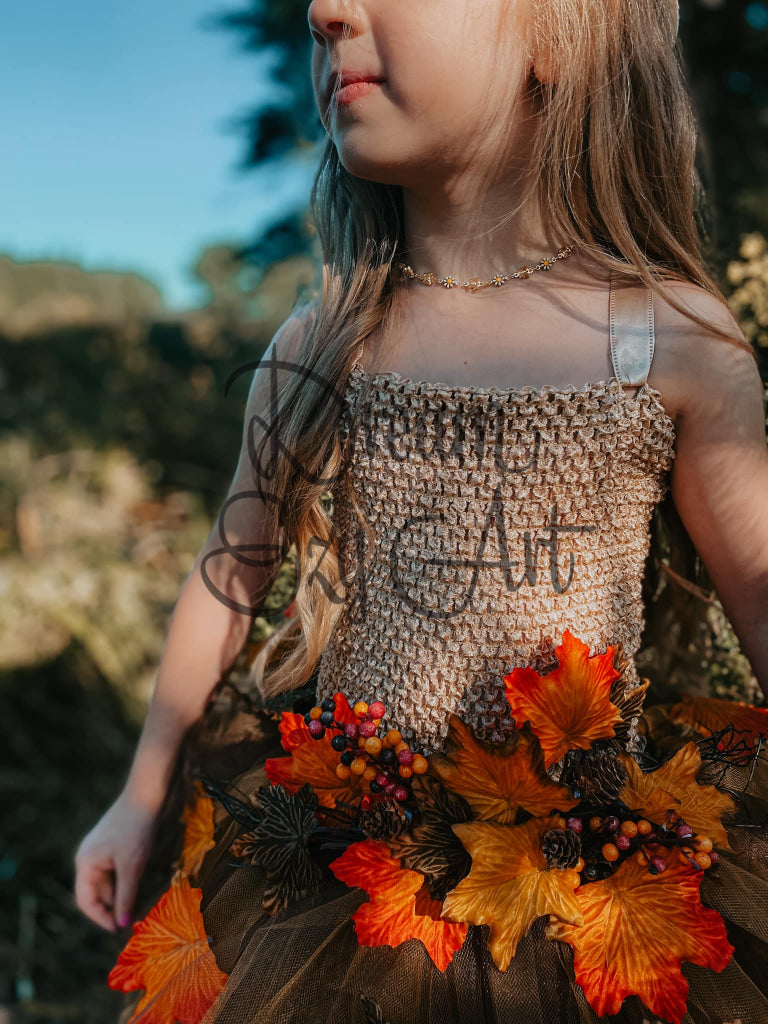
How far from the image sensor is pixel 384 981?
0.72 meters

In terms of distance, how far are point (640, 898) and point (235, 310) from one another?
4.31 meters

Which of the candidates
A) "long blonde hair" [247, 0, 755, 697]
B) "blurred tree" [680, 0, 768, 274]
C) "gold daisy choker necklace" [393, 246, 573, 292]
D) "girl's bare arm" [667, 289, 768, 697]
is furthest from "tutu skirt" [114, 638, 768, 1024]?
"blurred tree" [680, 0, 768, 274]

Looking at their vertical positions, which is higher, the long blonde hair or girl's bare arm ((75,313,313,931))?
the long blonde hair

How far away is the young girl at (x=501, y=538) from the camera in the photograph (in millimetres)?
723

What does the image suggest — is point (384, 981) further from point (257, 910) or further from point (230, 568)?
point (230, 568)

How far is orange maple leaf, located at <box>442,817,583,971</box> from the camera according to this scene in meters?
0.70

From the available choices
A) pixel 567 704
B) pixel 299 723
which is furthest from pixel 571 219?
pixel 299 723

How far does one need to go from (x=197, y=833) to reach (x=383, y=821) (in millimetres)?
314

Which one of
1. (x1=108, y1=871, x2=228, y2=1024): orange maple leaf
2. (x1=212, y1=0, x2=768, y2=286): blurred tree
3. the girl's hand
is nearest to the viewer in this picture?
(x1=108, y1=871, x2=228, y2=1024): orange maple leaf

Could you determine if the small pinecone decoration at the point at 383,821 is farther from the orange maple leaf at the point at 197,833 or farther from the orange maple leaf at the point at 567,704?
the orange maple leaf at the point at 197,833

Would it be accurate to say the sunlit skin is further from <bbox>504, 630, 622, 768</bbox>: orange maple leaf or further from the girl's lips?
<bbox>504, 630, 622, 768</bbox>: orange maple leaf

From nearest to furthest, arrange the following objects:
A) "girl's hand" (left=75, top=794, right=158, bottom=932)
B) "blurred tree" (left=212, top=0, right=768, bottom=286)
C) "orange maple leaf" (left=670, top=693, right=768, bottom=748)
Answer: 1. "orange maple leaf" (left=670, top=693, right=768, bottom=748)
2. "girl's hand" (left=75, top=794, right=158, bottom=932)
3. "blurred tree" (left=212, top=0, right=768, bottom=286)

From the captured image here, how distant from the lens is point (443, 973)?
0.72 m

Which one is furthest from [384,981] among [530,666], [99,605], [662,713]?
[99,605]
